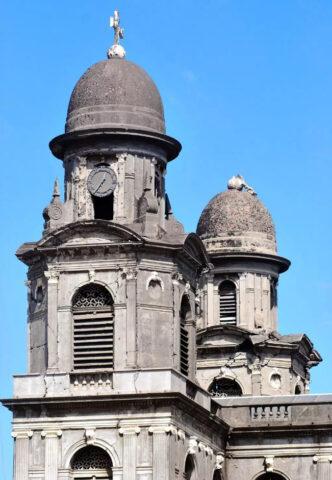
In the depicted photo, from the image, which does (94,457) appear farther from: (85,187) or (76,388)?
(85,187)

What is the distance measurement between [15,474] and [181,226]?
8.78 m

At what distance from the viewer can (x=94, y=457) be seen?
2120 inches

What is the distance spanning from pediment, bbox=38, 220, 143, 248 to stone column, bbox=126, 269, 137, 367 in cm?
97

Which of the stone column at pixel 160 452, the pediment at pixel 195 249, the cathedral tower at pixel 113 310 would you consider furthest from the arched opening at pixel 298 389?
the stone column at pixel 160 452

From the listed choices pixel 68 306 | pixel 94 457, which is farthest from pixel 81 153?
pixel 94 457

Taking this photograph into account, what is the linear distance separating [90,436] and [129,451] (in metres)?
1.18

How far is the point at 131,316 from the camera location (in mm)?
54438

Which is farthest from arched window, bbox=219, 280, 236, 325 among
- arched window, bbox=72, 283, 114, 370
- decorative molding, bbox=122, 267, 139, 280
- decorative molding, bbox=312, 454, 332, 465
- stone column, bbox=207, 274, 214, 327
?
→ decorative molding, bbox=122, 267, 139, 280

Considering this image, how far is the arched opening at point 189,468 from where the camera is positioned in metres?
55.3

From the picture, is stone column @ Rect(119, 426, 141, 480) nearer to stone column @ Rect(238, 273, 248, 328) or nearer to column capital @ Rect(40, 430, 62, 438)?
column capital @ Rect(40, 430, 62, 438)

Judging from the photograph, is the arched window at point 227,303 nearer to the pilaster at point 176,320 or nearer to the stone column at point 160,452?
the pilaster at point 176,320

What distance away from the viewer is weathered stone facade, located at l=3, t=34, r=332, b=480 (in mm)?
53656

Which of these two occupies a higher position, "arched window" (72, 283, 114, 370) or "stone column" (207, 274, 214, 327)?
"stone column" (207, 274, 214, 327)

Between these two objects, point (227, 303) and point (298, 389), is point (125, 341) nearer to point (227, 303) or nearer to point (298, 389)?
point (227, 303)
